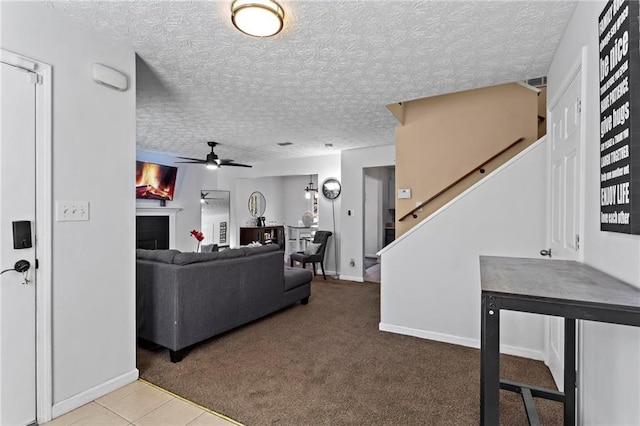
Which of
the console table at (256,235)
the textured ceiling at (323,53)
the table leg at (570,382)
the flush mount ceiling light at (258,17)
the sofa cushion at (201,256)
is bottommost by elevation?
the table leg at (570,382)

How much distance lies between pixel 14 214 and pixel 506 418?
10.2 feet

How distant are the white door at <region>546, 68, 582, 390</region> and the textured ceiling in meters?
0.52

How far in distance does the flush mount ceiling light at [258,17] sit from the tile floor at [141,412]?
2354 mm

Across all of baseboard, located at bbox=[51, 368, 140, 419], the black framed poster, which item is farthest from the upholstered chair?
the black framed poster

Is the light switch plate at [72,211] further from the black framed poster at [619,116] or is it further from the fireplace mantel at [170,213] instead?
the fireplace mantel at [170,213]

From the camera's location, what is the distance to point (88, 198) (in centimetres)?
208

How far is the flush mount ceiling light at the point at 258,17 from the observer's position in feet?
5.69

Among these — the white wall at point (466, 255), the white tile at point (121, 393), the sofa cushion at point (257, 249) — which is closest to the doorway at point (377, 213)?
the sofa cushion at point (257, 249)

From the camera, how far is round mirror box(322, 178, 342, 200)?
6.48 m

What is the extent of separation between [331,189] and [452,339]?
4018 millimetres

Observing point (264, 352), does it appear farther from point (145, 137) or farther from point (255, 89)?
point (145, 137)

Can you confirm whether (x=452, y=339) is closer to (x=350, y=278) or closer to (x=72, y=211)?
(x=350, y=278)

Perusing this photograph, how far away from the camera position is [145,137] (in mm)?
5109

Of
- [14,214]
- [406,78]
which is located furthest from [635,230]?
[14,214]
